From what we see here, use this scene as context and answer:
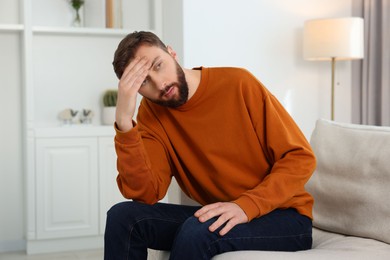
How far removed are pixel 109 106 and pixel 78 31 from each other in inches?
20.3

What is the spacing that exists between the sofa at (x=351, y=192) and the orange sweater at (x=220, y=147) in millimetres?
170

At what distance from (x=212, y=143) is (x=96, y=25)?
2.49m

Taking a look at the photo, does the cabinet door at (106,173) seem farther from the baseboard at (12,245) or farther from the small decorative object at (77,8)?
the small decorative object at (77,8)

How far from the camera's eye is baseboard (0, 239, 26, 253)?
13.3ft

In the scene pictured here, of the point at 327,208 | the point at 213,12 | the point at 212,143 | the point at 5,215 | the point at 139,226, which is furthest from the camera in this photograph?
the point at 5,215

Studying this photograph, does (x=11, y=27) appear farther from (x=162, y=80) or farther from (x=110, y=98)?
(x=162, y=80)

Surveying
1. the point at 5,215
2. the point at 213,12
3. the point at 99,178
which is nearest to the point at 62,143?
the point at 99,178

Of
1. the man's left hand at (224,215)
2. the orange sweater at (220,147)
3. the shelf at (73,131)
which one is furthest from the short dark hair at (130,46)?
the shelf at (73,131)

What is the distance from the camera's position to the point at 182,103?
1917 mm

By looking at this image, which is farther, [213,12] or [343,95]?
[343,95]

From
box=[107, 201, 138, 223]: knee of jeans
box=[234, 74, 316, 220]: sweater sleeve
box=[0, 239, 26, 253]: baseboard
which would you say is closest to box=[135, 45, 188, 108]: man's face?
box=[234, 74, 316, 220]: sweater sleeve

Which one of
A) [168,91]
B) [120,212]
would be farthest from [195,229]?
[168,91]

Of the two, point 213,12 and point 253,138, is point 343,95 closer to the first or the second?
point 213,12

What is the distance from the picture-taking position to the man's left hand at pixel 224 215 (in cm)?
164
